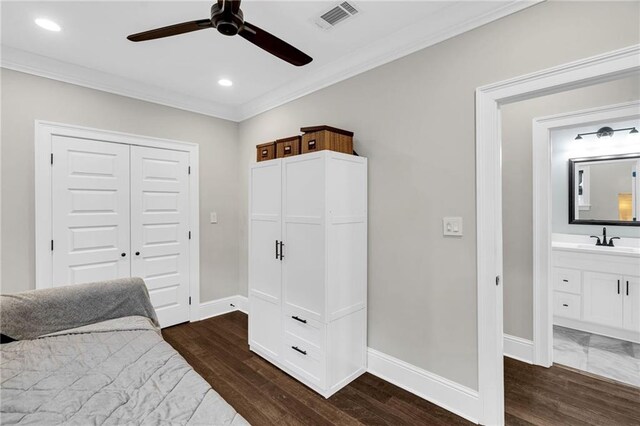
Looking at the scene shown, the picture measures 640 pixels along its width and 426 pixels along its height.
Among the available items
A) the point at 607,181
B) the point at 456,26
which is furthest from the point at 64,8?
the point at 607,181

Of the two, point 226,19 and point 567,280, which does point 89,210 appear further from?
point 567,280

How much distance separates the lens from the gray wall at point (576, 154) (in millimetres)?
Answer: 3348

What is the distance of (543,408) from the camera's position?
208 cm

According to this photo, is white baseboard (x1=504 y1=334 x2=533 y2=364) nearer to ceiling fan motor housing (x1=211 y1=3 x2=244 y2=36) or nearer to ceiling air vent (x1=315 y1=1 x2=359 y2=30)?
ceiling air vent (x1=315 y1=1 x2=359 y2=30)

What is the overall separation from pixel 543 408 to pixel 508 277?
3.64ft

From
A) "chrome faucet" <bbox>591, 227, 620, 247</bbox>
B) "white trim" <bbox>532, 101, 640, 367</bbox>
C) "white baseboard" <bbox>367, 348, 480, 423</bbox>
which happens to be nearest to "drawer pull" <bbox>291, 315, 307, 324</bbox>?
"white baseboard" <bbox>367, 348, 480, 423</bbox>

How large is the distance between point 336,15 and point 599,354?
3824mm

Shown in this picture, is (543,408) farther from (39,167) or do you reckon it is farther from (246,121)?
(39,167)

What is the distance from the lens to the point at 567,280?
3.40 meters

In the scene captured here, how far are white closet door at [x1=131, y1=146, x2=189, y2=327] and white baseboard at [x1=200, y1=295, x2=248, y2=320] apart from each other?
227mm

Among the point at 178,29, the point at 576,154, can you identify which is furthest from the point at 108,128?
the point at 576,154

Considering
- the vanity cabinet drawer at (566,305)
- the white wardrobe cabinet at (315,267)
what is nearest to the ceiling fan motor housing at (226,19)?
the white wardrobe cabinet at (315,267)

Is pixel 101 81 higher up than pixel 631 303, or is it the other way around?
pixel 101 81

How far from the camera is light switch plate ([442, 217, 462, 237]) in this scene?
2.06m
